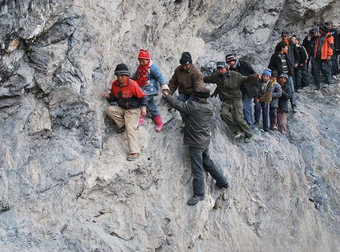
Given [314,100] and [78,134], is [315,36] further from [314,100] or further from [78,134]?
[78,134]

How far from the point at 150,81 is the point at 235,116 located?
91.3 inches

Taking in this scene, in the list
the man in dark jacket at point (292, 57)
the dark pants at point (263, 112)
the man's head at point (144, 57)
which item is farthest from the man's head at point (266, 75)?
the man's head at point (144, 57)

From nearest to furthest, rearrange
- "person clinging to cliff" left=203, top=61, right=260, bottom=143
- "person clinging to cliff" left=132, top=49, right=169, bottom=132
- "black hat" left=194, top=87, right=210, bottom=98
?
"black hat" left=194, top=87, right=210, bottom=98, "person clinging to cliff" left=132, top=49, right=169, bottom=132, "person clinging to cliff" left=203, top=61, right=260, bottom=143

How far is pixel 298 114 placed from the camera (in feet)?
40.9

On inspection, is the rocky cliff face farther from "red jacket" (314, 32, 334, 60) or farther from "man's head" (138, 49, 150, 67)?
"red jacket" (314, 32, 334, 60)

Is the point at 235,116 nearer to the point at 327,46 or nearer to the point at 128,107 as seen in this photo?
the point at 128,107

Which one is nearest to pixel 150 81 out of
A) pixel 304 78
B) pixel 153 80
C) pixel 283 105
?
pixel 153 80

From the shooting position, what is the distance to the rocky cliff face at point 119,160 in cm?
666

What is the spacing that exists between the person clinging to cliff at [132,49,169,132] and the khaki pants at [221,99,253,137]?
1856 millimetres

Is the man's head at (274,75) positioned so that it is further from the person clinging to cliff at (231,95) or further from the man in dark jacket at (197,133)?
the man in dark jacket at (197,133)

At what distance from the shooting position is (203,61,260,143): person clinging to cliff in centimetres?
959

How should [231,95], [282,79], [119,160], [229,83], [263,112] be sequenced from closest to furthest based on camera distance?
1. [119,160]
2. [229,83]
3. [231,95]
4. [263,112]
5. [282,79]

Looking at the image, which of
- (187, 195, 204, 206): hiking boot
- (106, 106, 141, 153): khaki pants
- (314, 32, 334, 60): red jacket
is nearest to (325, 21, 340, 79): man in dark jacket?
(314, 32, 334, 60): red jacket

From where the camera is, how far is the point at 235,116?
9.88 meters
